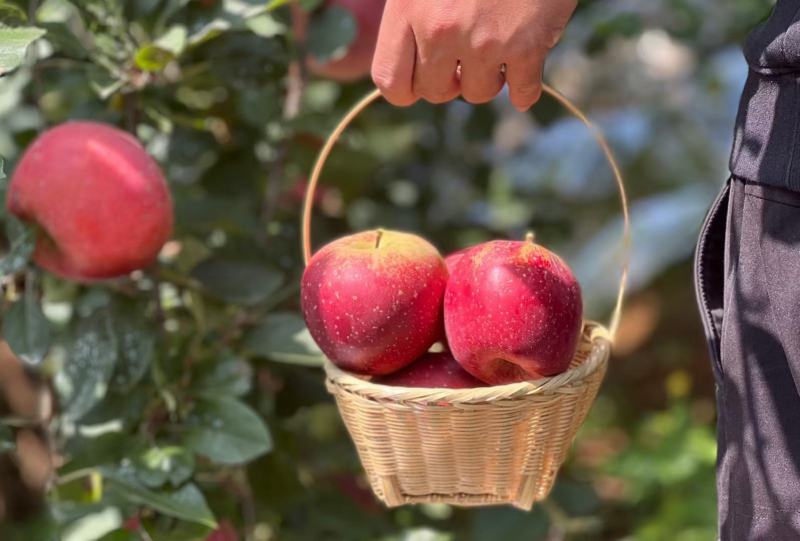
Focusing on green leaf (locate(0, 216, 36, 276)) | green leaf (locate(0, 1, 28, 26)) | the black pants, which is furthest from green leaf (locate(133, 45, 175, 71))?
the black pants

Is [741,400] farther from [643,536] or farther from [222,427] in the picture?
[643,536]

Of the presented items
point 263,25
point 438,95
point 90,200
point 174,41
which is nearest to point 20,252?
point 90,200

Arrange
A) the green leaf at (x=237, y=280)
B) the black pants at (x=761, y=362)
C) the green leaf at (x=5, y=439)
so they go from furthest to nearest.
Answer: the green leaf at (x=237, y=280) → the green leaf at (x=5, y=439) → the black pants at (x=761, y=362)

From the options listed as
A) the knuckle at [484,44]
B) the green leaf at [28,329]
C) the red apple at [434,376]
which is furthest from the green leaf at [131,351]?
the knuckle at [484,44]

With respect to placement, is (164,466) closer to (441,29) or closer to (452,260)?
(452,260)

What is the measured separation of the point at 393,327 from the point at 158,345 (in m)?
0.51

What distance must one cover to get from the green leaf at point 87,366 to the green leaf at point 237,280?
0.53 ft

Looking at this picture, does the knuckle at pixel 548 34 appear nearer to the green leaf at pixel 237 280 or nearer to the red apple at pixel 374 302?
the red apple at pixel 374 302

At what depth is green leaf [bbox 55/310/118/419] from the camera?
52.3 inches

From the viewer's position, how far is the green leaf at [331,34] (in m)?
1.52

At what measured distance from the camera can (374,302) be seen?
102cm

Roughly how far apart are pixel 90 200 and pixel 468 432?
511 millimetres

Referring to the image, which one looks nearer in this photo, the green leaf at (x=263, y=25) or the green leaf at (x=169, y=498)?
the green leaf at (x=169, y=498)

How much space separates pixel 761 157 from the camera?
32.7 inches
